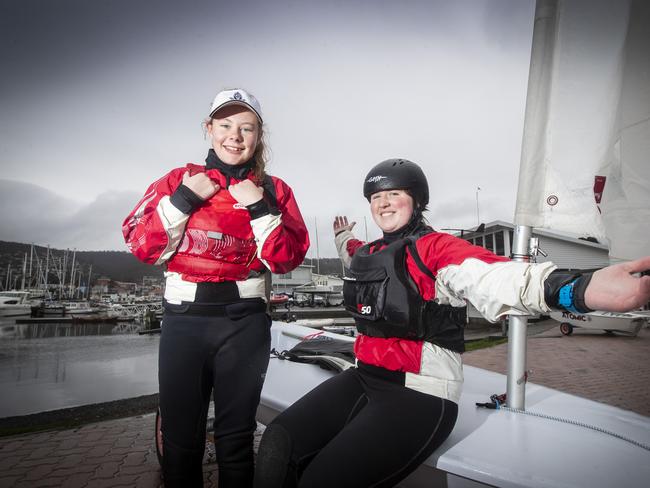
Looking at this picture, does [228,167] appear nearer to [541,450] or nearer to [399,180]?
[399,180]

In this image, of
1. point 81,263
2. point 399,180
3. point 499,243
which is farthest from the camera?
point 81,263

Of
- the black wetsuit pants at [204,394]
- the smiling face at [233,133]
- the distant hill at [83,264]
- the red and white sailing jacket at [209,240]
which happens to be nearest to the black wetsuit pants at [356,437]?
the black wetsuit pants at [204,394]

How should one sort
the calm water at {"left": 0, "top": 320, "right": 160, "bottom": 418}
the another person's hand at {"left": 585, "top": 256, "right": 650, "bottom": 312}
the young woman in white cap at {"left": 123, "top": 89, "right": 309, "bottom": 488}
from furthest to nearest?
the calm water at {"left": 0, "top": 320, "right": 160, "bottom": 418}, the young woman in white cap at {"left": 123, "top": 89, "right": 309, "bottom": 488}, the another person's hand at {"left": 585, "top": 256, "right": 650, "bottom": 312}

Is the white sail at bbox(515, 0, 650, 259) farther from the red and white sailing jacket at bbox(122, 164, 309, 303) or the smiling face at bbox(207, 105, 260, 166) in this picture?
the smiling face at bbox(207, 105, 260, 166)

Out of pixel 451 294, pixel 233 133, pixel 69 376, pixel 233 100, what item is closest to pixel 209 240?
pixel 233 133

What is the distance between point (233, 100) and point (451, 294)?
1538mm

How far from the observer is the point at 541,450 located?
1732mm

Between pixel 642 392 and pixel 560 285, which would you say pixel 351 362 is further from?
pixel 642 392

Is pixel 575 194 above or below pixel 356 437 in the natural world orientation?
above

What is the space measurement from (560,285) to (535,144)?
1203 mm

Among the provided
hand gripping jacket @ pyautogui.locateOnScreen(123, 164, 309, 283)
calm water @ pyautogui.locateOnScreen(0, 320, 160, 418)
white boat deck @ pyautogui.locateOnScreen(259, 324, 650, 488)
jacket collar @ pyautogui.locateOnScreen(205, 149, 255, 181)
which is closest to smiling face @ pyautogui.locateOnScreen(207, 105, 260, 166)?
jacket collar @ pyautogui.locateOnScreen(205, 149, 255, 181)

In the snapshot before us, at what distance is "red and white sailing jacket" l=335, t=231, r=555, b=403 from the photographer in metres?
1.38

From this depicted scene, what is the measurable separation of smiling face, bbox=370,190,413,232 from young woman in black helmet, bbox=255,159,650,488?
0.01 meters

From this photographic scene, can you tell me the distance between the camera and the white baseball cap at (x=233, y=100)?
76.2 inches
